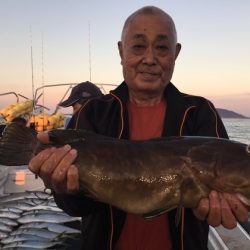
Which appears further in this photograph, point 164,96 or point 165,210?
point 164,96

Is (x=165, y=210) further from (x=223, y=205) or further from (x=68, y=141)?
(x=68, y=141)

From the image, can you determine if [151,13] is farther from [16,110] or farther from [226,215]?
[16,110]

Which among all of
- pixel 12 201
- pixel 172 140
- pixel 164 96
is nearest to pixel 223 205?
pixel 172 140

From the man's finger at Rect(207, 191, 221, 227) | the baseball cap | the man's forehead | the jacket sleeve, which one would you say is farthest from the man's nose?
the baseball cap

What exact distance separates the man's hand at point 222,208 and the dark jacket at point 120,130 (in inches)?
13.5

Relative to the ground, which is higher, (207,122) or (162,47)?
(162,47)

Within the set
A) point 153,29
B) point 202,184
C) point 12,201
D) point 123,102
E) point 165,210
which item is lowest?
point 12,201

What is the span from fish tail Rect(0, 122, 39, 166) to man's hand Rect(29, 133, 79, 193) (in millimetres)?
208

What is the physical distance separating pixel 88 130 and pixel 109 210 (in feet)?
2.29

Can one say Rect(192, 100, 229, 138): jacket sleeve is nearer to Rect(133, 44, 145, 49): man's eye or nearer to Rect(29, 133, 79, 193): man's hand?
Rect(133, 44, 145, 49): man's eye

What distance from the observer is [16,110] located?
1545 cm

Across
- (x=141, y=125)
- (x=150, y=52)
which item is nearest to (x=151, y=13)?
(x=150, y=52)

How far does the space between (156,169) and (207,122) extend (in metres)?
0.70

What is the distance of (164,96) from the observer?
3637mm
